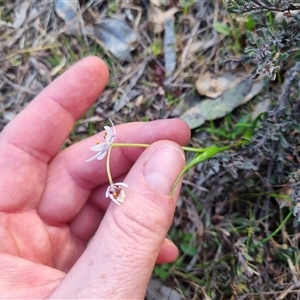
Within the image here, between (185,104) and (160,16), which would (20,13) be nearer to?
(160,16)

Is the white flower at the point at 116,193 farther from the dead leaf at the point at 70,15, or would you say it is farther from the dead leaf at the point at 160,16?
the dead leaf at the point at 70,15

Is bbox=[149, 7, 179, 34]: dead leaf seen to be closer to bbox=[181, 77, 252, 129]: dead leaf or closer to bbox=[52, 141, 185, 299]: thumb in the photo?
bbox=[181, 77, 252, 129]: dead leaf

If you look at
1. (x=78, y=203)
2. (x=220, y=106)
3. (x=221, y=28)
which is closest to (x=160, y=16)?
(x=221, y=28)

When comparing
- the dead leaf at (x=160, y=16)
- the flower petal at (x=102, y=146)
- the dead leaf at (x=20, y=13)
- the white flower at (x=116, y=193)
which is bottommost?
the dead leaf at (x=160, y=16)

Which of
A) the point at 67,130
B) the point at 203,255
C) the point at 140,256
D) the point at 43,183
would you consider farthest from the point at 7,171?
the point at 203,255

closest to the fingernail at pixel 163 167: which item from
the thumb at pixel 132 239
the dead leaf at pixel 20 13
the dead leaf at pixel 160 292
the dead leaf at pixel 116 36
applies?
the thumb at pixel 132 239

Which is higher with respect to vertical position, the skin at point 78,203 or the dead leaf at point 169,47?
the skin at point 78,203
